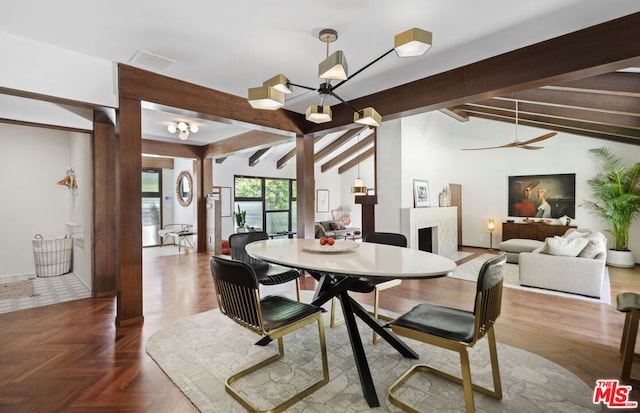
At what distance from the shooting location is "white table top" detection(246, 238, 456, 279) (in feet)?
5.55

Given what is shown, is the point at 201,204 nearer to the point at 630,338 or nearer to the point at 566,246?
the point at 566,246

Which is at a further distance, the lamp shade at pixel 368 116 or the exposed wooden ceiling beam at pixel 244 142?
the exposed wooden ceiling beam at pixel 244 142

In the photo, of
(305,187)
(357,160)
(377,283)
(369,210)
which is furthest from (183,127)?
(357,160)

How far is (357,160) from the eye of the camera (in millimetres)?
10422

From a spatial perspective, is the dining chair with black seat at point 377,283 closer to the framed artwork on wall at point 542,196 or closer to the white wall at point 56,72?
the white wall at point 56,72

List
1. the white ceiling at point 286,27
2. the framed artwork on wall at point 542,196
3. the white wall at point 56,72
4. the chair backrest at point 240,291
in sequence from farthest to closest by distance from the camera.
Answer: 1. the framed artwork on wall at point 542,196
2. the white wall at point 56,72
3. the white ceiling at point 286,27
4. the chair backrest at point 240,291

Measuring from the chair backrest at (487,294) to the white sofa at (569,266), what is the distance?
309 centimetres

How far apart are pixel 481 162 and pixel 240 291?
7.76m

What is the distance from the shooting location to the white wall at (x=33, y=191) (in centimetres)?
489

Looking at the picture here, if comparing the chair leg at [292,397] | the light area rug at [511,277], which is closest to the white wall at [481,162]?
the light area rug at [511,277]

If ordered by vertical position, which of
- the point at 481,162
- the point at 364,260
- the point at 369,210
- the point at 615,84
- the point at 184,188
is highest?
the point at 615,84

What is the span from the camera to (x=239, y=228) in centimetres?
804

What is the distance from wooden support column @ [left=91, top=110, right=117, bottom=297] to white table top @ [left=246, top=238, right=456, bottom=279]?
8.30 feet

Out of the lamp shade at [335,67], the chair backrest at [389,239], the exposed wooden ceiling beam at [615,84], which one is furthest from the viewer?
the exposed wooden ceiling beam at [615,84]
